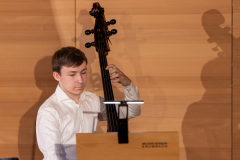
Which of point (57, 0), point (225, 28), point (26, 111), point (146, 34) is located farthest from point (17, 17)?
point (225, 28)

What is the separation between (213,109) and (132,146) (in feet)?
4.55

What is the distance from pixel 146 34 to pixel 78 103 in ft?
2.78

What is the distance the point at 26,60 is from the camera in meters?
2.65

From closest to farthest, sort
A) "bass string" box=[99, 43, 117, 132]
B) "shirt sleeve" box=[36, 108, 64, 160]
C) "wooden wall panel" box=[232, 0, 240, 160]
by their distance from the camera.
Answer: "shirt sleeve" box=[36, 108, 64, 160] → "bass string" box=[99, 43, 117, 132] → "wooden wall panel" box=[232, 0, 240, 160]

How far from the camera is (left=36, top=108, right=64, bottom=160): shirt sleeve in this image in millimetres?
1787

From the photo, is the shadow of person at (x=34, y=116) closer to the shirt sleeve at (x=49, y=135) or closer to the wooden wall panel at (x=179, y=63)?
the wooden wall panel at (x=179, y=63)

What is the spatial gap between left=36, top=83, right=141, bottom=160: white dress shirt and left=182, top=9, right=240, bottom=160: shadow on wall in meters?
0.59

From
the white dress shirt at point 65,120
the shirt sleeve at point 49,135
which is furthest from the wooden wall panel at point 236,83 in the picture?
the shirt sleeve at point 49,135

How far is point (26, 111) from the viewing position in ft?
8.68

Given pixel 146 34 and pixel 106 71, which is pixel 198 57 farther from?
pixel 106 71

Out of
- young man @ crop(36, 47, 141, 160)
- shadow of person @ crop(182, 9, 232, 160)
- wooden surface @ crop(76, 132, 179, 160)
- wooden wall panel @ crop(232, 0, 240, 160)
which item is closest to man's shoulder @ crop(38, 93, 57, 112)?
young man @ crop(36, 47, 141, 160)

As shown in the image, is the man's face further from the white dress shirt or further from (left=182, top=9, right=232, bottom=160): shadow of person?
(left=182, top=9, right=232, bottom=160): shadow of person

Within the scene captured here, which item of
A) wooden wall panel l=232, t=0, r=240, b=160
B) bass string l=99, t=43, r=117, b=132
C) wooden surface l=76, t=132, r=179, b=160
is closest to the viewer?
wooden surface l=76, t=132, r=179, b=160

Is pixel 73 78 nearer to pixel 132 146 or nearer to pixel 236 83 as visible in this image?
pixel 132 146
